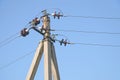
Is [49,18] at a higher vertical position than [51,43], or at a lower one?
higher

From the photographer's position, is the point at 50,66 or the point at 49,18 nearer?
the point at 50,66

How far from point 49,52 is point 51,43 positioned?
A: 0.97 m

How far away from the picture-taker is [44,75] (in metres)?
21.9

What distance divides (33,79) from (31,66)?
0.82 m

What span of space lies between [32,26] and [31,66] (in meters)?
2.37

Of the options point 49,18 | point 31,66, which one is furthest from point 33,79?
point 49,18

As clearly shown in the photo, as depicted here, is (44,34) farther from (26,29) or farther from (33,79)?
(33,79)

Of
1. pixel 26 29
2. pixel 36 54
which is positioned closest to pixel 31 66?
pixel 36 54

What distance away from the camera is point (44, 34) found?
23.5m

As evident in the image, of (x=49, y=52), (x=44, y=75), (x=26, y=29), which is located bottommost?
(x=44, y=75)

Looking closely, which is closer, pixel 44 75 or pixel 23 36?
pixel 44 75

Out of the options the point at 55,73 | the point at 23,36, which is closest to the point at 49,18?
the point at 23,36

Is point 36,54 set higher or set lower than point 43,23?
lower

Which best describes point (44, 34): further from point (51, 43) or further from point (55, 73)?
point (55, 73)
